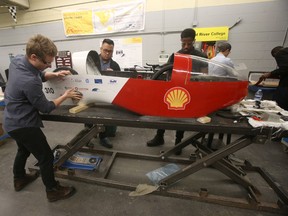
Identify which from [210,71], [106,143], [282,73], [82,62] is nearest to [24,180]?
[106,143]

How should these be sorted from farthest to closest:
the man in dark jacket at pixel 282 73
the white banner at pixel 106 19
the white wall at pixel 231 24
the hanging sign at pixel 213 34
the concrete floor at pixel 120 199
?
the white banner at pixel 106 19 < the hanging sign at pixel 213 34 < the white wall at pixel 231 24 < the man in dark jacket at pixel 282 73 < the concrete floor at pixel 120 199

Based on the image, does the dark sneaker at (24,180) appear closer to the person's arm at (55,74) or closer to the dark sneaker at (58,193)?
the dark sneaker at (58,193)

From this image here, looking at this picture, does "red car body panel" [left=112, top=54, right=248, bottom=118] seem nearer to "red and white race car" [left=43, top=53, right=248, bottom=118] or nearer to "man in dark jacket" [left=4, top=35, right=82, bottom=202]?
"red and white race car" [left=43, top=53, right=248, bottom=118]

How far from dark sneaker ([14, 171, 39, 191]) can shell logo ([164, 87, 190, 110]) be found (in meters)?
1.64

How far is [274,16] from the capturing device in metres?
2.85

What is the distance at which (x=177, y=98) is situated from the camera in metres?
1.23

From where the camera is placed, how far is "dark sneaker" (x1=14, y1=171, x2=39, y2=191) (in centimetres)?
160

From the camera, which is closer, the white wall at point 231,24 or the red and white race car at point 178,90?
the red and white race car at point 178,90

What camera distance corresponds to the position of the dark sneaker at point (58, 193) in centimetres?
146

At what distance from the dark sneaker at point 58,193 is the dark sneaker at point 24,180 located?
39cm

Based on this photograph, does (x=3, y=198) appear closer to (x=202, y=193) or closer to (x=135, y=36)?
(x=202, y=193)

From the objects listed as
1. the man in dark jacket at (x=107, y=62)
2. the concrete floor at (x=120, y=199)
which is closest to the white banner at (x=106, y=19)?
the man in dark jacket at (x=107, y=62)

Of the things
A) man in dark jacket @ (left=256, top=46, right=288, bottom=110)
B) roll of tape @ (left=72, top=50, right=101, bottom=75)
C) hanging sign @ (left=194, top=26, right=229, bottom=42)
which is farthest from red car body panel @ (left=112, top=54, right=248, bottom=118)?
hanging sign @ (left=194, top=26, right=229, bottom=42)

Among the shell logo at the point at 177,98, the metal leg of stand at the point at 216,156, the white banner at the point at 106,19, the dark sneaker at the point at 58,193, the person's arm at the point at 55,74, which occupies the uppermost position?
the white banner at the point at 106,19
